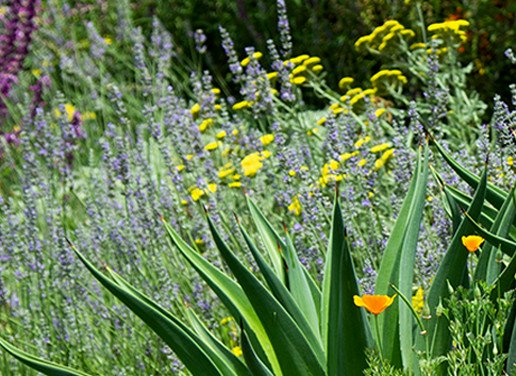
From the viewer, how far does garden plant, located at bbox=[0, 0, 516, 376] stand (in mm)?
1964

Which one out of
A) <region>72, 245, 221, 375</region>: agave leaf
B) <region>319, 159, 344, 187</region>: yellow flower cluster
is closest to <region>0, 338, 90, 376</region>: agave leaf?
<region>72, 245, 221, 375</region>: agave leaf

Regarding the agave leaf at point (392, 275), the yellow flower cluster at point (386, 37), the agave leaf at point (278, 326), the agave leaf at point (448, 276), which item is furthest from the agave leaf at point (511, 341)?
the yellow flower cluster at point (386, 37)

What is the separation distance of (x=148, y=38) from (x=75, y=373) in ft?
20.0

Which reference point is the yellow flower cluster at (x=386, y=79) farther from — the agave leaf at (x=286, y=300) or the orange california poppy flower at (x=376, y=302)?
the orange california poppy flower at (x=376, y=302)

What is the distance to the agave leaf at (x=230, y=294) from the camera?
214 cm

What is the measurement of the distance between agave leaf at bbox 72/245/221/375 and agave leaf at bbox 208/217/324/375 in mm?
153

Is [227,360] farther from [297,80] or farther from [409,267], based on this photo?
[297,80]

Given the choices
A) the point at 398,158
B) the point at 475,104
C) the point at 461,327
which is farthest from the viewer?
the point at 475,104

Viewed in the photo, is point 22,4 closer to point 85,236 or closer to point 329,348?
point 85,236

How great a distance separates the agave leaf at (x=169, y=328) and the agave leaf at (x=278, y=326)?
0.15 m

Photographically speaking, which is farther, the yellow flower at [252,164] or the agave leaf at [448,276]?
the yellow flower at [252,164]

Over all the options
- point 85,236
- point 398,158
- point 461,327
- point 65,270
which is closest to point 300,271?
point 461,327

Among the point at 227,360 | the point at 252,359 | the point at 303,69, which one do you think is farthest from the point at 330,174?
the point at 252,359

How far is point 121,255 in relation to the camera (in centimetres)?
331
